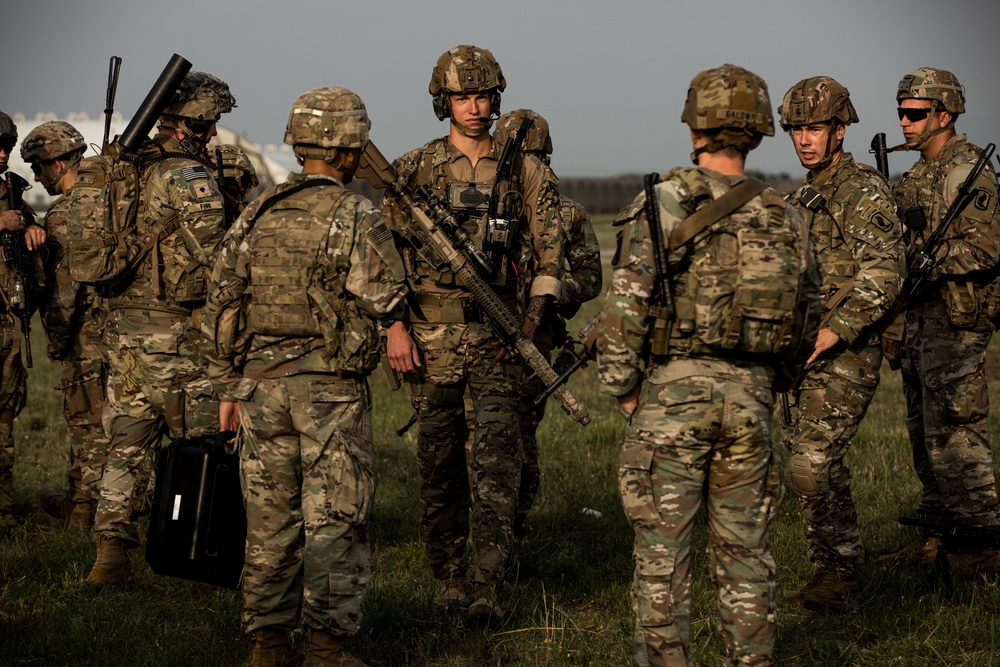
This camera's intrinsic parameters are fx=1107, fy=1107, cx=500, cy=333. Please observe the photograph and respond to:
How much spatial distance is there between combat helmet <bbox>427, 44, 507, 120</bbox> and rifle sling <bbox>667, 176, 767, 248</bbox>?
89.0 inches

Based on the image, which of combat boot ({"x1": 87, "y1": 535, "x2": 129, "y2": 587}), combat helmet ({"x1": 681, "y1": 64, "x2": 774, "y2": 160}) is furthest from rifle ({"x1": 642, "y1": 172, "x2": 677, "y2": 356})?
combat boot ({"x1": 87, "y1": 535, "x2": 129, "y2": 587})

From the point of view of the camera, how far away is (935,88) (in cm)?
654

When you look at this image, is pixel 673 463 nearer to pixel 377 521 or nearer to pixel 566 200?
pixel 566 200

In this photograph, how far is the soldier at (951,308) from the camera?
6391 millimetres

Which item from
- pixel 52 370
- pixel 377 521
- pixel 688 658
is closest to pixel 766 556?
pixel 688 658

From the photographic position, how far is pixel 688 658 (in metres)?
4.28

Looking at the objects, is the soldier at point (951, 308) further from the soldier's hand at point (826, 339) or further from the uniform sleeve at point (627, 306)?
the uniform sleeve at point (627, 306)

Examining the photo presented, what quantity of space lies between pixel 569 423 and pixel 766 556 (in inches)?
226

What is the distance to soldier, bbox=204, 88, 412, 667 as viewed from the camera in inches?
186

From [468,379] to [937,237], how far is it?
2.83 m

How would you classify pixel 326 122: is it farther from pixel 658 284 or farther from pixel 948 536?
pixel 948 536

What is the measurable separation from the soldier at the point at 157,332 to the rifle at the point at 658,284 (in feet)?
9.55

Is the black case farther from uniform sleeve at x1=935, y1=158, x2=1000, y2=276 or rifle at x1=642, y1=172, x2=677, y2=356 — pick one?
uniform sleeve at x1=935, y1=158, x2=1000, y2=276

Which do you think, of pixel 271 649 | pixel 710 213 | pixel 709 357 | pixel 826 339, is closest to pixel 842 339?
pixel 826 339
